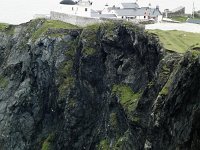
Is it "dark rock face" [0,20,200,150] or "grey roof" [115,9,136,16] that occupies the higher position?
"grey roof" [115,9,136,16]

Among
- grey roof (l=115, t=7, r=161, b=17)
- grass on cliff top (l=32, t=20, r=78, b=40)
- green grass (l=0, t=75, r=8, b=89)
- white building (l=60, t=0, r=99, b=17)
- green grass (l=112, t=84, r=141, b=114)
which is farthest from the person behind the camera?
white building (l=60, t=0, r=99, b=17)

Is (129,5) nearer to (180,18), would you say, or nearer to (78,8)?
(78,8)

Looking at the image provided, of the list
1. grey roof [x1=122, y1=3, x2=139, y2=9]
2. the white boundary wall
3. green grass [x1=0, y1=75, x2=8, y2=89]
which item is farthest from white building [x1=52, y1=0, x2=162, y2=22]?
green grass [x1=0, y1=75, x2=8, y2=89]

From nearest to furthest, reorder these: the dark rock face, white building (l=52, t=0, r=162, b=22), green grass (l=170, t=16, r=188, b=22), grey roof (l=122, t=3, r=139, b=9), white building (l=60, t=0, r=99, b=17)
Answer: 1. the dark rock face
2. green grass (l=170, t=16, r=188, b=22)
3. white building (l=52, t=0, r=162, b=22)
4. white building (l=60, t=0, r=99, b=17)
5. grey roof (l=122, t=3, r=139, b=9)

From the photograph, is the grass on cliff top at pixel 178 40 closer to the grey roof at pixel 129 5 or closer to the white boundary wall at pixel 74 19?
the white boundary wall at pixel 74 19

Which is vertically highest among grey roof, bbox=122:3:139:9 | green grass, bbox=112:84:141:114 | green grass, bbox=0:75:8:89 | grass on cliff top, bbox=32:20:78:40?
grey roof, bbox=122:3:139:9

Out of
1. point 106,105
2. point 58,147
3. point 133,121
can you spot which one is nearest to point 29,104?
point 58,147

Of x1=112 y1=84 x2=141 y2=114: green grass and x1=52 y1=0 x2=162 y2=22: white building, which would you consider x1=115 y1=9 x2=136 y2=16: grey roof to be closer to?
x1=52 y1=0 x2=162 y2=22: white building
